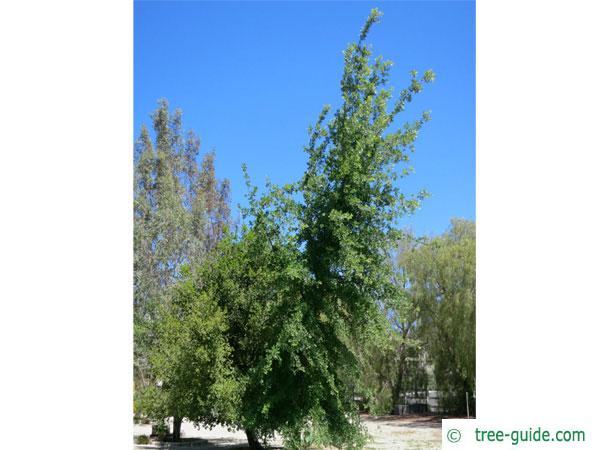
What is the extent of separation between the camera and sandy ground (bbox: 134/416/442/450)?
1588 cm

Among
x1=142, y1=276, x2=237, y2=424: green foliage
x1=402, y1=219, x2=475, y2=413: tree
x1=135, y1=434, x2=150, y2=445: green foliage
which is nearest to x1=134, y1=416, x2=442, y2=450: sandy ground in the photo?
x1=135, y1=434, x2=150, y2=445: green foliage

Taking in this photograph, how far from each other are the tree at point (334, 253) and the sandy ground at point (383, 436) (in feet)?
9.87

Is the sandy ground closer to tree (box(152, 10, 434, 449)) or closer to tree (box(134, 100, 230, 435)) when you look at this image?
tree (box(134, 100, 230, 435))

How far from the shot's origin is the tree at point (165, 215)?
2006 cm

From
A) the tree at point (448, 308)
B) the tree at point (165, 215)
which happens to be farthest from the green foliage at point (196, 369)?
the tree at point (448, 308)

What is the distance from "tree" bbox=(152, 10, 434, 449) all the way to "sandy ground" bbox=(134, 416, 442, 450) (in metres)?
3.01

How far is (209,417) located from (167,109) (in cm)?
1750

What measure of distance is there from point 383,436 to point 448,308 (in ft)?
20.2

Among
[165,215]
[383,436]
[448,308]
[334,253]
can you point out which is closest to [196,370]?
[334,253]

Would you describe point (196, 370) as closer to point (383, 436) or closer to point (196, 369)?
point (196, 369)

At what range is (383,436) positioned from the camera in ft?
63.2

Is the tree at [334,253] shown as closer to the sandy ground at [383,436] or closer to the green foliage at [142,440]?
the sandy ground at [383,436]
